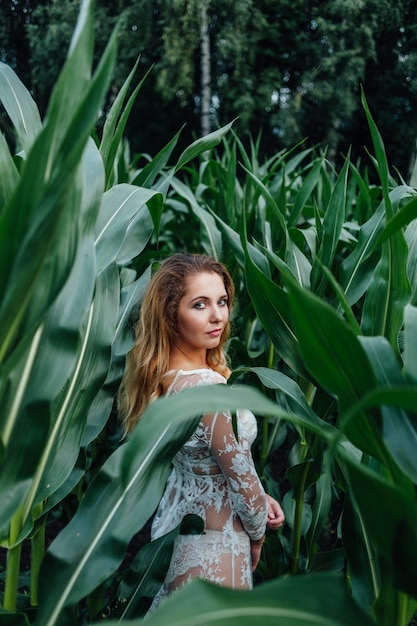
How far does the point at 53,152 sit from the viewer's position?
0.51 m

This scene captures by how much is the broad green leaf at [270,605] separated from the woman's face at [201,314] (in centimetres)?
72

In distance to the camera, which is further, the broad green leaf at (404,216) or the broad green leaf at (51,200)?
the broad green leaf at (404,216)

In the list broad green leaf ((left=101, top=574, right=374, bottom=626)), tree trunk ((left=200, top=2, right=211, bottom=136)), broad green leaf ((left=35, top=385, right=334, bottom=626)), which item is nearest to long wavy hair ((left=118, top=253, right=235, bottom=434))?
broad green leaf ((left=35, top=385, right=334, bottom=626))

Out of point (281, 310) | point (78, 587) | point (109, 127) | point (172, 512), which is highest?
point (109, 127)

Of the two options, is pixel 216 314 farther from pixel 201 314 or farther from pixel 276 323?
pixel 276 323

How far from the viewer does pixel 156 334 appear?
121cm

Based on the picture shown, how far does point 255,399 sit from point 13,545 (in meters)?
0.46

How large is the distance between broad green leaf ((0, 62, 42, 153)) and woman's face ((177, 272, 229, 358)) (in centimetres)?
41

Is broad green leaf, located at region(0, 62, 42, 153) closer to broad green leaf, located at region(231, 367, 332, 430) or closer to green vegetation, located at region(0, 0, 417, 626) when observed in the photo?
green vegetation, located at region(0, 0, 417, 626)

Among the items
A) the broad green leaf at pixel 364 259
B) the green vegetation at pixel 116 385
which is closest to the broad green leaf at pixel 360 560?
the green vegetation at pixel 116 385

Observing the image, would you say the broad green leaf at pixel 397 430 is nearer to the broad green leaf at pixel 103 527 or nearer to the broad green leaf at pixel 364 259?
the broad green leaf at pixel 103 527

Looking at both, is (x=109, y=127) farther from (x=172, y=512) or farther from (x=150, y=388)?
(x=172, y=512)

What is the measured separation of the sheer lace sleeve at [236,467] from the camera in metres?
1.09

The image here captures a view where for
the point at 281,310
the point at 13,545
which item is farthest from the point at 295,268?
the point at 13,545
